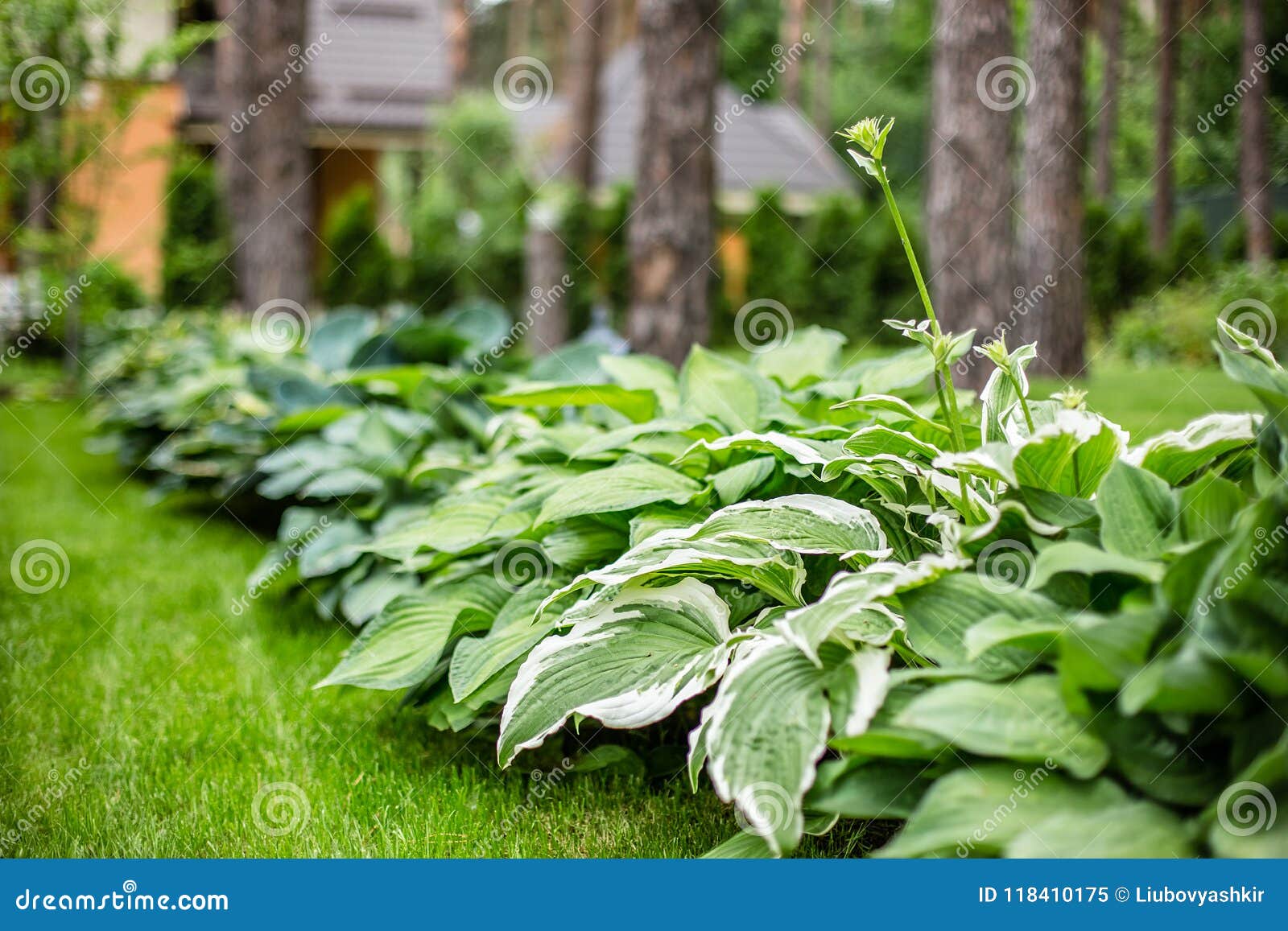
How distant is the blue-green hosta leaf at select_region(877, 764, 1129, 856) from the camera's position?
122cm

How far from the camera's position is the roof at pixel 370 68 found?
16656 millimetres

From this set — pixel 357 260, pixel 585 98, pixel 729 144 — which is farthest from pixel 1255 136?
pixel 729 144

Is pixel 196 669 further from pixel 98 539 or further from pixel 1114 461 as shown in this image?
pixel 1114 461

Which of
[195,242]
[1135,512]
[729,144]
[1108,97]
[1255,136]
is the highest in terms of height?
[1108,97]

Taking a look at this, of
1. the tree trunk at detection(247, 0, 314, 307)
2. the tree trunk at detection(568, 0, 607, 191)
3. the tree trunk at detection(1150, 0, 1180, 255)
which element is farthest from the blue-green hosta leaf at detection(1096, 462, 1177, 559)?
the tree trunk at detection(568, 0, 607, 191)

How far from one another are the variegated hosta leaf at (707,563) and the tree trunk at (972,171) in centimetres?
299

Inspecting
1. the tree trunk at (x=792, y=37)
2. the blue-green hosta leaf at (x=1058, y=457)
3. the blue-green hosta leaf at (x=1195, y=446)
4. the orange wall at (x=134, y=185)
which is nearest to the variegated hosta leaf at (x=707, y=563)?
the blue-green hosta leaf at (x=1058, y=457)

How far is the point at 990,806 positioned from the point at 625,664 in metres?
0.64

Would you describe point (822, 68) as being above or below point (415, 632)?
above

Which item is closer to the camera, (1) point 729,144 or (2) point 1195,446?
(2) point 1195,446

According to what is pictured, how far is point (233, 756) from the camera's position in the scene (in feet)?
7.18

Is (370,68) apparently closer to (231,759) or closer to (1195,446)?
(231,759)

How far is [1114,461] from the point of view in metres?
1.45

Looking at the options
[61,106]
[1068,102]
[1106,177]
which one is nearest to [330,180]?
[61,106]
